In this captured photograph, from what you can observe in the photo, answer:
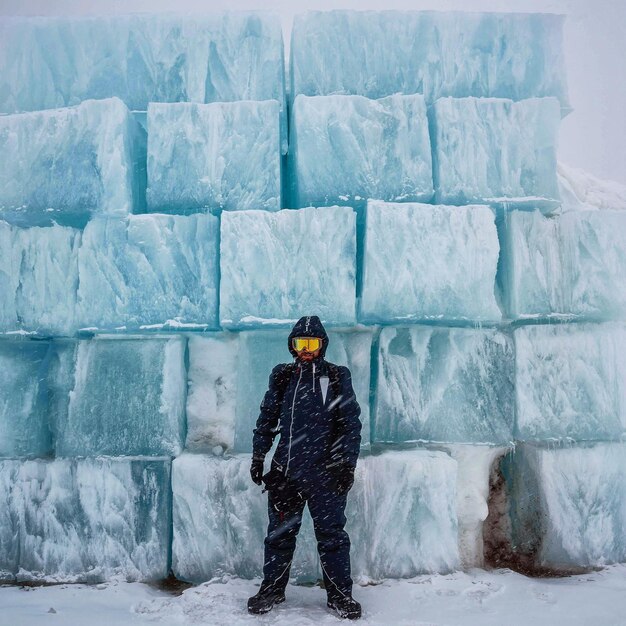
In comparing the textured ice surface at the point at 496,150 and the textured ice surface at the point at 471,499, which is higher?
the textured ice surface at the point at 496,150

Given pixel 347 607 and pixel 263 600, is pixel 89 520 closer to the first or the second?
pixel 263 600

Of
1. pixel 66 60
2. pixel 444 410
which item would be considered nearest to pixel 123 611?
pixel 444 410

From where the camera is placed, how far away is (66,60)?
259 cm

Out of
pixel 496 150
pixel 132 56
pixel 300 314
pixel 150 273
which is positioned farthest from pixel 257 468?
pixel 132 56

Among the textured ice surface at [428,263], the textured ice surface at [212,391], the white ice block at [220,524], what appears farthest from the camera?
the textured ice surface at [212,391]

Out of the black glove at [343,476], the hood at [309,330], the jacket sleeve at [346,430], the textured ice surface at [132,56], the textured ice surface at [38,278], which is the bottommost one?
the black glove at [343,476]

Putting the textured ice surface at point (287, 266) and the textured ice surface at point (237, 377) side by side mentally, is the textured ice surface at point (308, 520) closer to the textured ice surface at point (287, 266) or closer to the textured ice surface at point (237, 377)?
the textured ice surface at point (237, 377)

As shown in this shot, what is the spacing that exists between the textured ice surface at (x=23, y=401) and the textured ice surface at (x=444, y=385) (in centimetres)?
163

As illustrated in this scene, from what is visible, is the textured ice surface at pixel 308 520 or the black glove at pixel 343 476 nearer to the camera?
the black glove at pixel 343 476

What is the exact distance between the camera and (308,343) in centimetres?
196

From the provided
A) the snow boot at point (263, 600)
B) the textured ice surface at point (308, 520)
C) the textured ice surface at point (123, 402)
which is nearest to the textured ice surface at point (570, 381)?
the textured ice surface at point (308, 520)

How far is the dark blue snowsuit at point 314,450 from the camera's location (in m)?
1.86

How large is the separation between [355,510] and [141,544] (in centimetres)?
99

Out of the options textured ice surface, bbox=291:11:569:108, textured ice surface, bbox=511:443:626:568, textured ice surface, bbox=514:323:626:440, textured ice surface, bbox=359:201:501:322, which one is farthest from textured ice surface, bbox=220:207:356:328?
textured ice surface, bbox=511:443:626:568
